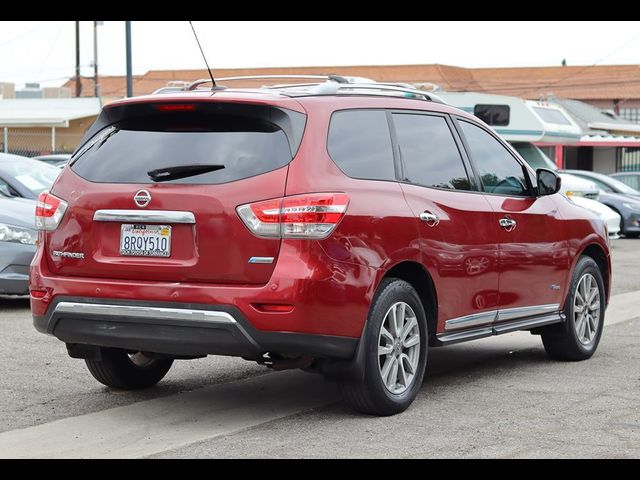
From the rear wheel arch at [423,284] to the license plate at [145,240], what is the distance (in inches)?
52.3

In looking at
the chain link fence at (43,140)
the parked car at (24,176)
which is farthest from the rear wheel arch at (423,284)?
the chain link fence at (43,140)

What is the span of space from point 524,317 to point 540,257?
0.44m

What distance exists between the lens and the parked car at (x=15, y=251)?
11555 millimetres

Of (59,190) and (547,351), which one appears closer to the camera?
(59,190)

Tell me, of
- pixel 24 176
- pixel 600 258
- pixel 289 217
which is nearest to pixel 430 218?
pixel 289 217

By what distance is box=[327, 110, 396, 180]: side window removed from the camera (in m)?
6.76

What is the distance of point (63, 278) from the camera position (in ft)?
22.2

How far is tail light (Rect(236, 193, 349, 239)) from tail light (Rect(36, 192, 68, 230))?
3.72ft

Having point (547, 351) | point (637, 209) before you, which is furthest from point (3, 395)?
point (637, 209)

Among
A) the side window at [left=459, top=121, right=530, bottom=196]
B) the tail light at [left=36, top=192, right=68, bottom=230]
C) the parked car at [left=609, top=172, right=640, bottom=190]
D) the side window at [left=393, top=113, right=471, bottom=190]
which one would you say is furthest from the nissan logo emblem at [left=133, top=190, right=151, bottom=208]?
the parked car at [left=609, top=172, right=640, bottom=190]

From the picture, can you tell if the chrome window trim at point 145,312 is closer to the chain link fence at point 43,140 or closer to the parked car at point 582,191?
the parked car at point 582,191

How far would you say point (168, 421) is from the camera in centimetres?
688
